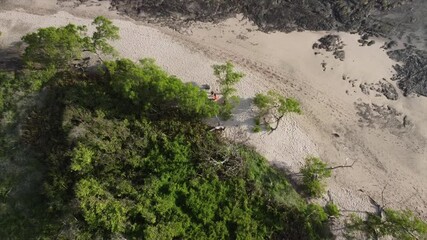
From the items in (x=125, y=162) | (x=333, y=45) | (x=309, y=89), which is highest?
(x=333, y=45)

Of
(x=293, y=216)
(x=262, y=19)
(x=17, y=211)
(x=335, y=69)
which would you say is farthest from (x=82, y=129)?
(x=335, y=69)

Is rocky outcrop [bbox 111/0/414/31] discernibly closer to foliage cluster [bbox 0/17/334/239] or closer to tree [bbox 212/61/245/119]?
tree [bbox 212/61/245/119]

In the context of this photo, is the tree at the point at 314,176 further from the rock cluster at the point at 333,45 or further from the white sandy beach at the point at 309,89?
the rock cluster at the point at 333,45

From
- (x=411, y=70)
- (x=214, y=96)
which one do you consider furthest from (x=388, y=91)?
(x=214, y=96)

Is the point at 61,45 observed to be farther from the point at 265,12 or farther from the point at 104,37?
the point at 265,12

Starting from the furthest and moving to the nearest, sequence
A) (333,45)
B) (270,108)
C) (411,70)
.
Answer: (333,45) → (411,70) → (270,108)

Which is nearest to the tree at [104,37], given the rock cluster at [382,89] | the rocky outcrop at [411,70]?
the rock cluster at [382,89]

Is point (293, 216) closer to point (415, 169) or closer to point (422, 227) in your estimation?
point (422, 227)
